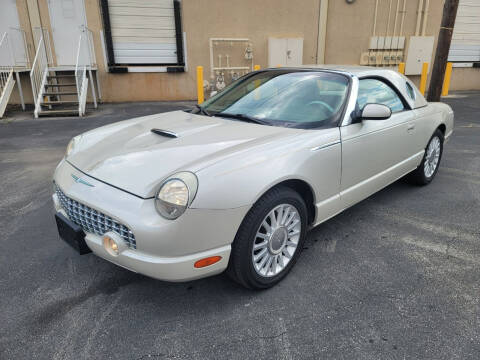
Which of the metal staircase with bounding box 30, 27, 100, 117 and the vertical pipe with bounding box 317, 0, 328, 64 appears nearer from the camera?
the metal staircase with bounding box 30, 27, 100, 117

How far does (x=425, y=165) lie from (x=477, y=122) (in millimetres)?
5774

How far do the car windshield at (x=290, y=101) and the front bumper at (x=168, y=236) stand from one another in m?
1.11

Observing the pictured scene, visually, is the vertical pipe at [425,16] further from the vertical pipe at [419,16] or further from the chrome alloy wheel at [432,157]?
the chrome alloy wheel at [432,157]

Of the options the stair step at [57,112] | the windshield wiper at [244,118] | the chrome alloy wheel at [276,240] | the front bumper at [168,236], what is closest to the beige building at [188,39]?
the stair step at [57,112]

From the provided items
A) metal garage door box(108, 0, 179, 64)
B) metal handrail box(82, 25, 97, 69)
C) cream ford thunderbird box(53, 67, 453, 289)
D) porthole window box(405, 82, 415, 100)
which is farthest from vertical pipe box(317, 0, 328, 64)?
cream ford thunderbird box(53, 67, 453, 289)

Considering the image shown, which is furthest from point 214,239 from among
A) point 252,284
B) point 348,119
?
point 348,119

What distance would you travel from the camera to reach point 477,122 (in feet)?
28.1

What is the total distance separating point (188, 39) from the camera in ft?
38.9

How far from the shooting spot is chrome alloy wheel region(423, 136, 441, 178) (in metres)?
4.19

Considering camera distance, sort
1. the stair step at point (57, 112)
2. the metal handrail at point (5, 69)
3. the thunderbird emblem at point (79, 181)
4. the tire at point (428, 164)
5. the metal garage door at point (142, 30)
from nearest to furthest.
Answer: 1. the thunderbird emblem at point (79, 181)
2. the tire at point (428, 164)
3. the stair step at point (57, 112)
4. the metal handrail at point (5, 69)
5. the metal garage door at point (142, 30)

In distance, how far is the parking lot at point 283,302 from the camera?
6.34 ft

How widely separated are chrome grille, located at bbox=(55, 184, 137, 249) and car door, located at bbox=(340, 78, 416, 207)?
5.59 feet

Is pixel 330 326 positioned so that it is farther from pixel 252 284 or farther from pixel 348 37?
pixel 348 37

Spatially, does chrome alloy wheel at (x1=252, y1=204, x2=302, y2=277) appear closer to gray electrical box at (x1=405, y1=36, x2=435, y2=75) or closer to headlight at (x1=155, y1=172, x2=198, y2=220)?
headlight at (x1=155, y1=172, x2=198, y2=220)
